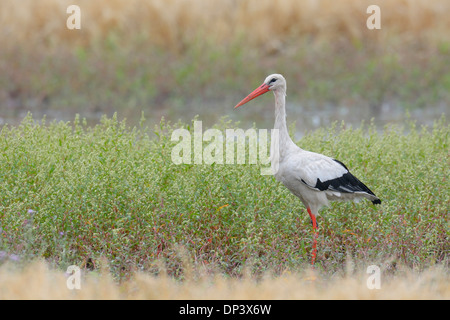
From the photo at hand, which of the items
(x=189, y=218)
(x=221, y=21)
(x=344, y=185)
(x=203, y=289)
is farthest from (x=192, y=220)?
(x=221, y=21)

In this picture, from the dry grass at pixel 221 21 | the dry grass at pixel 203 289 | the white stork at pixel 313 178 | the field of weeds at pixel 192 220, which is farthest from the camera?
the dry grass at pixel 221 21

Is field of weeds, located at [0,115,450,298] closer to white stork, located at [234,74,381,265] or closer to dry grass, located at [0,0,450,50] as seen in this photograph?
white stork, located at [234,74,381,265]

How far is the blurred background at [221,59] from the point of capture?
15.1 m

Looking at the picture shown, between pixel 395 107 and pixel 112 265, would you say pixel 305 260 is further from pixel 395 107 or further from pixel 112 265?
pixel 395 107

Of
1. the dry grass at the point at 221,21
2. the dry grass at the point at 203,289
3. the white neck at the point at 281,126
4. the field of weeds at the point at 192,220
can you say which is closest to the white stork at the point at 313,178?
the white neck at the point at 281,126

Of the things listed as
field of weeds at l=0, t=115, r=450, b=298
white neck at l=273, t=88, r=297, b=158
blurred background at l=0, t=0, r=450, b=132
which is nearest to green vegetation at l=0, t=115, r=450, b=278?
field of weeds at l=0, t=115, r=450, b=298

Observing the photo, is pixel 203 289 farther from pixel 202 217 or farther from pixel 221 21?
pixel 221 21

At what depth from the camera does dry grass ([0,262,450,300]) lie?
14.2 feet

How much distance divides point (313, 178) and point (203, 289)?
1.58 m

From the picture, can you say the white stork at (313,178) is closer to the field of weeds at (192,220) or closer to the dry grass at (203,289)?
the field of weeds at (192,220)

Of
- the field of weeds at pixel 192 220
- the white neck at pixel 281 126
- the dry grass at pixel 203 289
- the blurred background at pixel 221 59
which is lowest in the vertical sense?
the dry grass at pixel 203 289

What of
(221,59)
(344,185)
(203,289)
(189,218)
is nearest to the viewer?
(203,289)

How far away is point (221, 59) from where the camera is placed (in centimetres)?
1605

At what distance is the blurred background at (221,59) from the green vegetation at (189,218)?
7280 mm
